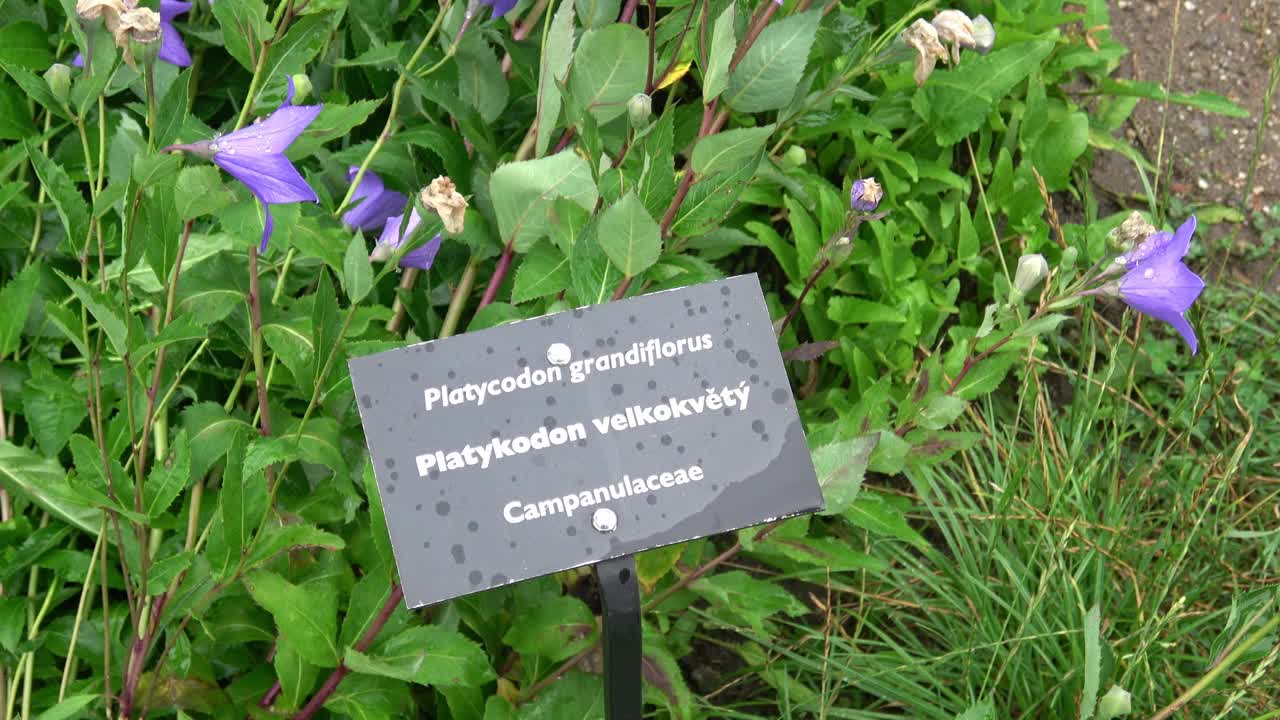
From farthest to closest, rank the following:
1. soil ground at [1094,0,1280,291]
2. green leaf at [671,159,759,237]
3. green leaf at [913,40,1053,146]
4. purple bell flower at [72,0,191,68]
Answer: soil ground at [1094,0,1280,291], green leaf at [913,40,1053,146], purple bell flower at [72,0,191,68], green leaf at [671,159,759,237]

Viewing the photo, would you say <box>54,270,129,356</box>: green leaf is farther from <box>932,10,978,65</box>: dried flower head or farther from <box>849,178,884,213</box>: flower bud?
<box>932,10,978,65</box>: dried flower head

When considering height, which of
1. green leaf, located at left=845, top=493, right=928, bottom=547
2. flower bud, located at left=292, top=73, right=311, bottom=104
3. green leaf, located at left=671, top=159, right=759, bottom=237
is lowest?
green leaf, located at left=845, top=493, right=928, bottom=547

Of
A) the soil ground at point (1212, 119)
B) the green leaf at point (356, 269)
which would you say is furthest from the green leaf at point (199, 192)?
the soil ground at point (1212, 119)

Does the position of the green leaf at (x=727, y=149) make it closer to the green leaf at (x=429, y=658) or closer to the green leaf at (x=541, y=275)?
the green leaf at (x=541, y=275)

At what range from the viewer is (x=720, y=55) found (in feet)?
3.51

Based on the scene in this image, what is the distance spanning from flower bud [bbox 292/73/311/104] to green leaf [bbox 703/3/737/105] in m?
0.40

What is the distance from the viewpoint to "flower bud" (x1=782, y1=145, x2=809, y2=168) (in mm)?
1591

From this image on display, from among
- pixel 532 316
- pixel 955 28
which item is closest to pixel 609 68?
pixel 532 316

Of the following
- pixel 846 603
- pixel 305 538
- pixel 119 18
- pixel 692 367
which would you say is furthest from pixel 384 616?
pixel 846 603

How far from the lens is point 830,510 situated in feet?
3.43

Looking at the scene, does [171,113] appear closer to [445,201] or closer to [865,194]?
[445,201]

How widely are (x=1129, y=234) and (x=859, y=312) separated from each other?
0.59 metres

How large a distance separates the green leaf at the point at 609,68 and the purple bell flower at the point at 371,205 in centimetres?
27

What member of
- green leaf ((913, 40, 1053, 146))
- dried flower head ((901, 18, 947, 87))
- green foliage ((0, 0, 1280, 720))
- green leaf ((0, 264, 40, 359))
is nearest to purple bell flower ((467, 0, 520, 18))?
green foliage ((0, 0, 1280, 720))
